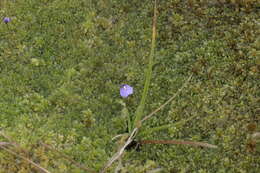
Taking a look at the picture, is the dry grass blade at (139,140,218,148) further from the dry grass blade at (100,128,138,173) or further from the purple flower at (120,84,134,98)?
the purple flower at (120,84,134,98)

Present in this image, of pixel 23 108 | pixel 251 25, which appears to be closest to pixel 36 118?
pixel 23 108

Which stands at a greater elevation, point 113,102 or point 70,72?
point 70,72

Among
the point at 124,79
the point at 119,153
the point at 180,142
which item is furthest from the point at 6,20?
the point at 180,142

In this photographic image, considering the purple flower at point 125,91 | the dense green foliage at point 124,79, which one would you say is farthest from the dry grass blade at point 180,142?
the purple flower at point 125,91

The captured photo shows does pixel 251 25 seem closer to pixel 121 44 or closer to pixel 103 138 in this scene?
pixel 121 44

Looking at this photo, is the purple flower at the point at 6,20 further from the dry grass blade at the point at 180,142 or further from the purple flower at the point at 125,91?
the dry grass blade at the point at 180,142

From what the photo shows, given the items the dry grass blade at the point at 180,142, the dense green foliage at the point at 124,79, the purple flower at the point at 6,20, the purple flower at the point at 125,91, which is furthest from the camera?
the purple flower at the point at 6,20

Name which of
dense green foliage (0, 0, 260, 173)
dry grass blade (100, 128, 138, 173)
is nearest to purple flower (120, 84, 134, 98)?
dense green foliage (0, 0, 260, 173)

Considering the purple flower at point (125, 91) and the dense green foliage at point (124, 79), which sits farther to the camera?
Answer: the purple flower at point (125, 91)
